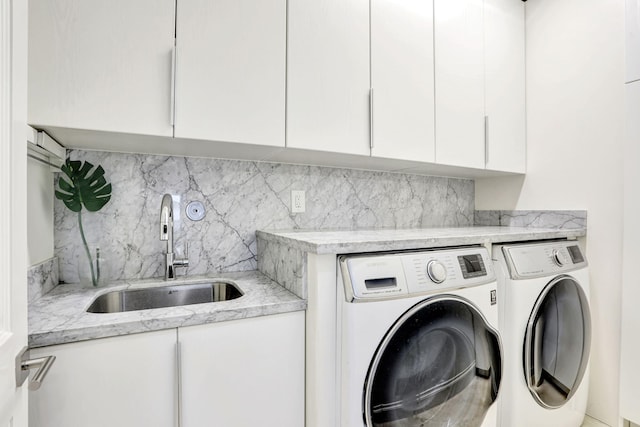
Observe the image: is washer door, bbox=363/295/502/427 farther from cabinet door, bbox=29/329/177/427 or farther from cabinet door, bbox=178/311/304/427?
cabinet door, bbox=29/329/177/427

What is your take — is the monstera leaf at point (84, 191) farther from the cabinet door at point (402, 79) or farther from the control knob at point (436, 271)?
the control knob at point (436, 271)

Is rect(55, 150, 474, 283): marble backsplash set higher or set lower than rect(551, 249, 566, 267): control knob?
higher

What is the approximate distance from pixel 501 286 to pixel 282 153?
112 centimetres

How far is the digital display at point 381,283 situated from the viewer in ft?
3.42

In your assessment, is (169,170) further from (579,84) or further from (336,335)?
(579,84)

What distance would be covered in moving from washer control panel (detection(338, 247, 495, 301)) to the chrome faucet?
0.74 m

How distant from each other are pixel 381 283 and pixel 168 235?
2.87 ft

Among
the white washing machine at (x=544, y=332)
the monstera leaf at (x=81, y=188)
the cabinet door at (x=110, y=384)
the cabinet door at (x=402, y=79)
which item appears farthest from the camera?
the cabinet door at (x=402, y=79)

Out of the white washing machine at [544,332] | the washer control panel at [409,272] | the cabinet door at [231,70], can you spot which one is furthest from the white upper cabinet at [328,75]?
the white washing machine at [544,332]

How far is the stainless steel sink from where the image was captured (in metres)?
1.26

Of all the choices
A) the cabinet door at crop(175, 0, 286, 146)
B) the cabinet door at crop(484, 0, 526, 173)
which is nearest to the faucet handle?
the cabinet door at crop(175, 0, 286, 146)

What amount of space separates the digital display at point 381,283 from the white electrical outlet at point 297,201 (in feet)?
2.58

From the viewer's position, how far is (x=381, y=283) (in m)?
1.06

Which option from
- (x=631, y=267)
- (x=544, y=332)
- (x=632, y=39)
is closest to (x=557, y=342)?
(x=544, y=332)
